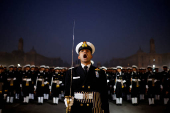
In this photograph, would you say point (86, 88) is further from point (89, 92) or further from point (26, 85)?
point (26, 85)

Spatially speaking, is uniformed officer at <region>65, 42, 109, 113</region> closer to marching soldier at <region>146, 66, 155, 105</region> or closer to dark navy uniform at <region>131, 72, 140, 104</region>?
dark navy uniform at <region>131, 72, 140, 104</region>

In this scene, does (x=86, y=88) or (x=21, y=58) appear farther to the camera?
(x=21, y=58)

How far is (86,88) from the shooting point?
8.39 feet

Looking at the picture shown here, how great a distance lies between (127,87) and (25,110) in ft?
23.7

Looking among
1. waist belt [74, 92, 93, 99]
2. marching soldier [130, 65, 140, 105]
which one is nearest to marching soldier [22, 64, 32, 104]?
marching soldier [130, 65, 140, 105]

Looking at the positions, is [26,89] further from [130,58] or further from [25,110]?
[130,58]

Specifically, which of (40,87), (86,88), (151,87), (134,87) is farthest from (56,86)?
(86,88)

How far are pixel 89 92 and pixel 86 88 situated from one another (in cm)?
9

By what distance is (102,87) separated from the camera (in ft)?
8.55

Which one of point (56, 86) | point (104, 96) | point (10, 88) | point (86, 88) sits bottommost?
point (10, 88)

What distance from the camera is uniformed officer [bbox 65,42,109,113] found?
2.49 meters

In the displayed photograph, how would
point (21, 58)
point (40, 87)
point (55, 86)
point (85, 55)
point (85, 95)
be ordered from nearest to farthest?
point (85, 95)
point (85, 55)
point (40, 87)
point (55, 86)
point (21, 58)

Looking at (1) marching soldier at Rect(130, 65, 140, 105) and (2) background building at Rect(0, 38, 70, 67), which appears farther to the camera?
(2) background building at Rect(0, 38, 70, 67)

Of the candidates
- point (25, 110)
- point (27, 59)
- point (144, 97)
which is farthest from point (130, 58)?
point (25, 110)
